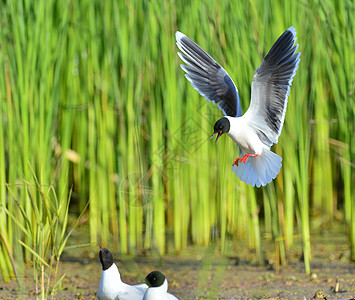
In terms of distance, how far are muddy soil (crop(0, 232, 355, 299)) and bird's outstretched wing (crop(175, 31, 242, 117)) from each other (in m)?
1.21

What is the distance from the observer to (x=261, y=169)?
7.73 feet

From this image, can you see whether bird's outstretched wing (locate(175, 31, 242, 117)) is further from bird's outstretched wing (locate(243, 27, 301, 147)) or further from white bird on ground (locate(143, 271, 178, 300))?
white bird on ground (locate(143, 271, 178, 300))

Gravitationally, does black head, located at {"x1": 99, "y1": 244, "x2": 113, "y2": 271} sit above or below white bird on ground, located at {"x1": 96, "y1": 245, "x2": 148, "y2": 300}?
above

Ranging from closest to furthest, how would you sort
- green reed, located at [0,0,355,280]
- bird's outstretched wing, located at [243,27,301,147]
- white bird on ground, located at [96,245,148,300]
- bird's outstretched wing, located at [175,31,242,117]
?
bird's outstretched wing, located at [243,27,301,147]
bird's outstretched wing, located at [175,31,242,117]
white bird on ground, located at [96,245,148,300]
green reed, located at [0,0,355,280]

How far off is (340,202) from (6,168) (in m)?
2.80

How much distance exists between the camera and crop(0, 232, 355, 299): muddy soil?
151 inches

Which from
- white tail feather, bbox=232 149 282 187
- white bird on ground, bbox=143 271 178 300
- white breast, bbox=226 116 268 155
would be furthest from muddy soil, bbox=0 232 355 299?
white breast, bbox=226 116 268 155

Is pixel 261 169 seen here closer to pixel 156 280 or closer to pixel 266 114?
pixel 266 114

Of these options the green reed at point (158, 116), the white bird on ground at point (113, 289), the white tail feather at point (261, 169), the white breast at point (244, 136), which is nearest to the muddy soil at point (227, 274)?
the green reed at point (158, 116)

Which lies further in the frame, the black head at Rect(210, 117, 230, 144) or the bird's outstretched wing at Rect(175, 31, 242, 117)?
the bird's outstretched wing at Rect(175, 31, 242, 117)

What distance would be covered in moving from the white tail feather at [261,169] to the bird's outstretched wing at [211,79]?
20 centimetres

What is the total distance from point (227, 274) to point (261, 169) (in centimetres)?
201

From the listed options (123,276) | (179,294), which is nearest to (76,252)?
(123,276)

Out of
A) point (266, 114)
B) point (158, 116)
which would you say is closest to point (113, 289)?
point (266, 114)
